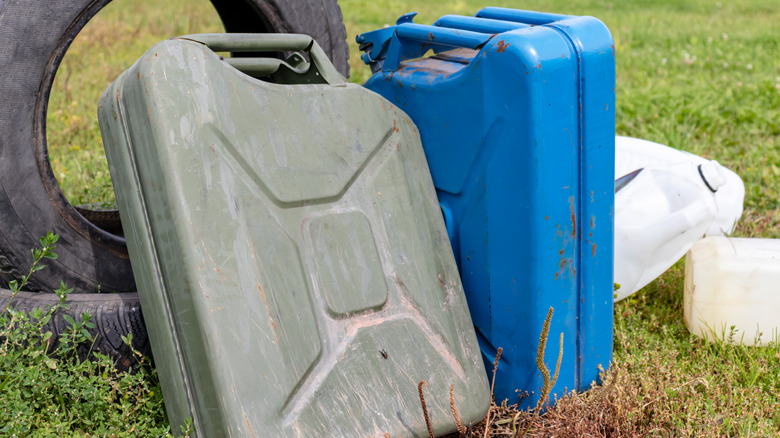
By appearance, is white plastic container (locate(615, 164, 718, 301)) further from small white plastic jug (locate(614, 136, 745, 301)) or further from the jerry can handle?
the jerry can handle

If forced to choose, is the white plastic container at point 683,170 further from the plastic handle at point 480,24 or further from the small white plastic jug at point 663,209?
the plastic handle at point 480,24

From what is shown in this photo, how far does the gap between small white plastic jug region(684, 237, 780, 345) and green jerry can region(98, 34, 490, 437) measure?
0.93 m

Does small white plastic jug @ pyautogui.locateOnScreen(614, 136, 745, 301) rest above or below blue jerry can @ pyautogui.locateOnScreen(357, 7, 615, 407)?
below

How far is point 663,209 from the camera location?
8.03 feet

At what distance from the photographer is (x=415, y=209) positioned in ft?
5.72

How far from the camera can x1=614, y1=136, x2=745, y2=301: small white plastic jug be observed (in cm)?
236

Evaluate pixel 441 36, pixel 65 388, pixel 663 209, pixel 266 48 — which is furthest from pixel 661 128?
pixel 65 388

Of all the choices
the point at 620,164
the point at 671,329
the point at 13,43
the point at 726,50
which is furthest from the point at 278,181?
the point at 726,50

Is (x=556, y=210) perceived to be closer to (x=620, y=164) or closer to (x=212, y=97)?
(x=212, y=97)

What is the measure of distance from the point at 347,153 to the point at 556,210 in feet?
1.71

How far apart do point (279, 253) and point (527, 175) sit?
24.0 inches

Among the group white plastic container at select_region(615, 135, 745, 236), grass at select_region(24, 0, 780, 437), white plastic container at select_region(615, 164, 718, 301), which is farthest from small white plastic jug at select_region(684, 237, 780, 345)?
white plastic container at select_region(615, 135, 745, 236)

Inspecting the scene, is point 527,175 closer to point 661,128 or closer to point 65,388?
point 65,388

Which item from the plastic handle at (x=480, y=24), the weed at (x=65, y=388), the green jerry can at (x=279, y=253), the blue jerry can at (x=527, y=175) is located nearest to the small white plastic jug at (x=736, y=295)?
the blue jerry can at (x=527, y=175)
